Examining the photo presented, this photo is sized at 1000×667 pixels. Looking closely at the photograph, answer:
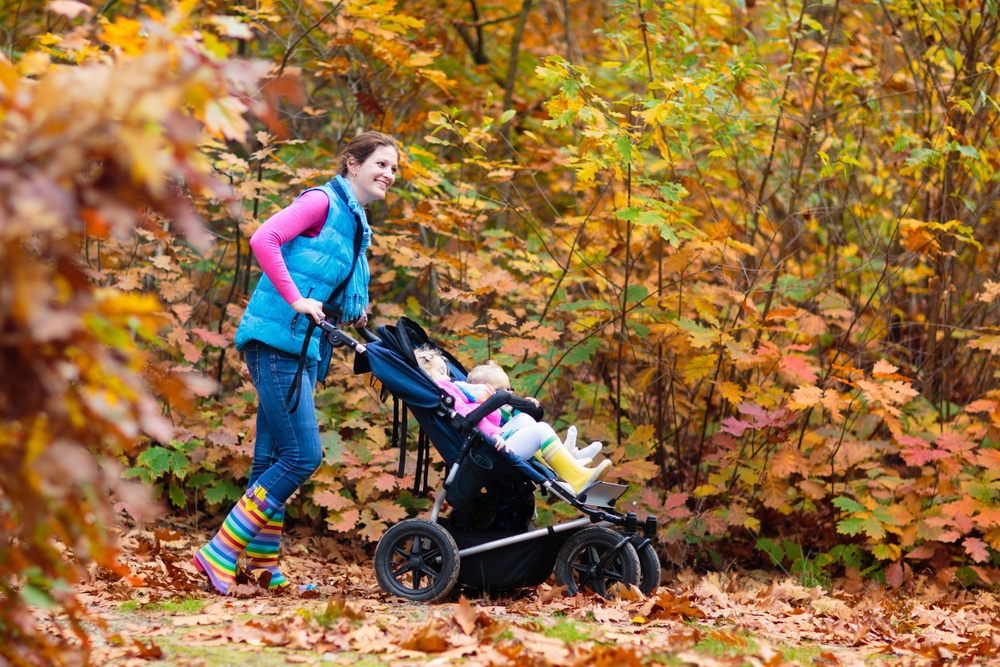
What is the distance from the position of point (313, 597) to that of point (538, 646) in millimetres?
1374

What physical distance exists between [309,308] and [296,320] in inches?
7.7

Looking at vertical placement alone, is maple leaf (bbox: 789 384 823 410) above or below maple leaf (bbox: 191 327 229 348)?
below

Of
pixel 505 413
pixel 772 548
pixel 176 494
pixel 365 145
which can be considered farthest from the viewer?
pixel 772 548

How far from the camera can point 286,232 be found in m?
3.73

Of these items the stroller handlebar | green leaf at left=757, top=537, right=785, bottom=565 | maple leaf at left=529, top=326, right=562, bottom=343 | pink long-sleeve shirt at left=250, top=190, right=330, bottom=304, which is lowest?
green leaf at left=757, top=537, right=785, bottom=565

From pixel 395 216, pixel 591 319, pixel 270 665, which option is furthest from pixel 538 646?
pixel 395 216

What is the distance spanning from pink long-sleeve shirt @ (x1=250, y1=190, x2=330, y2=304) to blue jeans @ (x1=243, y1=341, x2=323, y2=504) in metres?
0.32

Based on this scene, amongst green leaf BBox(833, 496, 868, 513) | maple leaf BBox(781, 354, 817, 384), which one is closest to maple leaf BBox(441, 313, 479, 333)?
maple leaf BBox(781, 354, 817, 384)

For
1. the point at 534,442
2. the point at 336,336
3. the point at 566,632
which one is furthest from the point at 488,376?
the point at 566,632

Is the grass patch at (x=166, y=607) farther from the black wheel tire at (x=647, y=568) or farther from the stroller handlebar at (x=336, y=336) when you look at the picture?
the black wheel tire at (x=647, y=568)

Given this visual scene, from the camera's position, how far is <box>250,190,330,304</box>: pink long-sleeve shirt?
3654mm

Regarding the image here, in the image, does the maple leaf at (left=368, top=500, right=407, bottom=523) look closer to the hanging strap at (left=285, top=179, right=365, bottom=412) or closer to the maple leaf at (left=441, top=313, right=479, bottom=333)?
the maple leaf at (left=441, top=313, right=479, bottom=333)

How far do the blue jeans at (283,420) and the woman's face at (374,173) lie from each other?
781 mm

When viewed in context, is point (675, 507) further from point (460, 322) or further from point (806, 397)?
point (460, 322)
